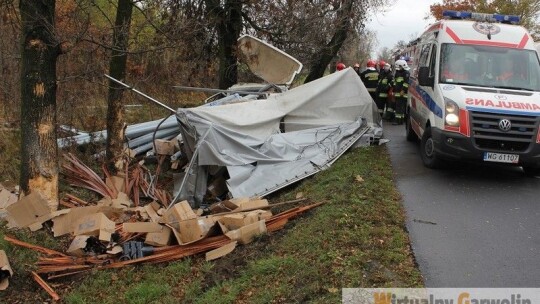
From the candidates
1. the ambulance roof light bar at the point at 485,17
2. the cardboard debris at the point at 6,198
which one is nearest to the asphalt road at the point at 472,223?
the ambulance roof light bar at the point at 485,17

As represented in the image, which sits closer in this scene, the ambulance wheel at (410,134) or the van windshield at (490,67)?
the van windshield at (490,67)

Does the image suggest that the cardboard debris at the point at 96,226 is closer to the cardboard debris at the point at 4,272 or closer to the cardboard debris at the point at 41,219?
the cardboard debris at the point at 41,219

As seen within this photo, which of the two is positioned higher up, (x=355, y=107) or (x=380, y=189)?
(x=355, y=107)

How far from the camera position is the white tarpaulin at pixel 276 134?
779 centimetres

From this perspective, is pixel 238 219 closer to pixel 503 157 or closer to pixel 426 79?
pixel 503 157

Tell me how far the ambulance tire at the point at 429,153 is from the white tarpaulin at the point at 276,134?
1479 millimetres

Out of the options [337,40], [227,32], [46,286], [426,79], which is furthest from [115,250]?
[337,40]

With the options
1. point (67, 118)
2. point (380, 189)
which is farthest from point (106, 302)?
point (67, 118)

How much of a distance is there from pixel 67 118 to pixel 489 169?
855cm

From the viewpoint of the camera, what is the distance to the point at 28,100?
650cm

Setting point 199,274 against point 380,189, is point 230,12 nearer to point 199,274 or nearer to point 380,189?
point 380,189

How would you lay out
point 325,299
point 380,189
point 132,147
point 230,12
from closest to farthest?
point 325,299, point 380,189, point 132,147, point 230,12

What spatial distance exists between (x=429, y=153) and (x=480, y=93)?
1.34 metres

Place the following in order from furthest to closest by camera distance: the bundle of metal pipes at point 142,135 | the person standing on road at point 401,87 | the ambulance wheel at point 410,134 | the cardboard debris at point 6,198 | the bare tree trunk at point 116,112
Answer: the person standing on road at point 401,87 → the ambulance wheel at point 410,134 → the bundle of metal pipes at point 142,135 → the bare tree trunk at point 116,112 → the cardboard debris at point 6,198
